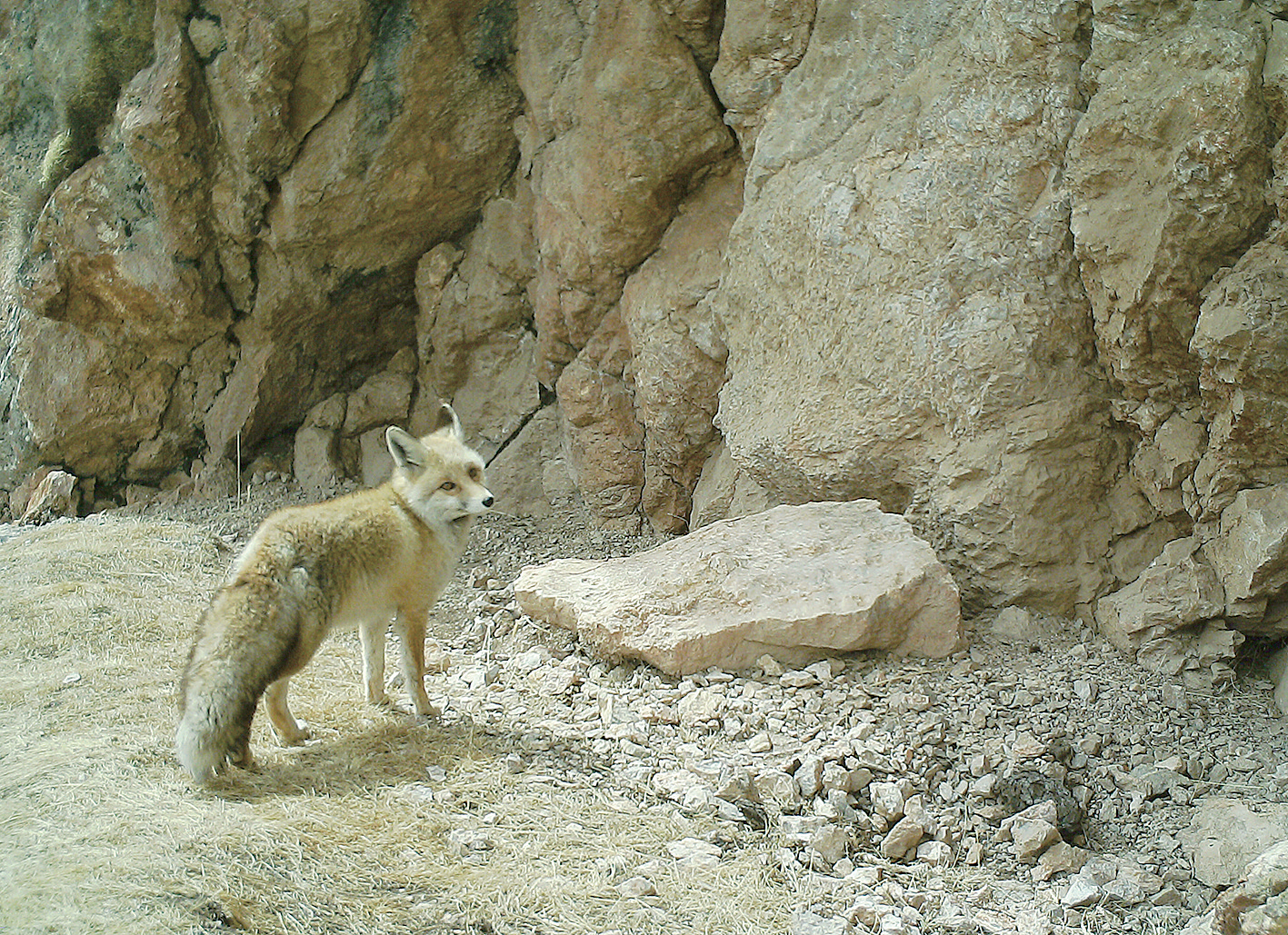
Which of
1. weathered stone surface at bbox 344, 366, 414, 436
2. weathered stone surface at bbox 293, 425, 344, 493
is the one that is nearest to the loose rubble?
weathered stone surface at bbox 293, 425, 344, 493

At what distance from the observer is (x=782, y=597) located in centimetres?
482

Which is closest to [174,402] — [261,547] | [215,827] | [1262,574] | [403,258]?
[403,258]

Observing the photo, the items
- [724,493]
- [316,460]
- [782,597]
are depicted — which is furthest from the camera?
[316,460]

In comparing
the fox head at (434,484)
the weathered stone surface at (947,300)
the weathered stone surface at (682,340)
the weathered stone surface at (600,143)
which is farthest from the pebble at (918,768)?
the weathered stone surface at (600,143)

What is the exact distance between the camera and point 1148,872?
3.39 meters

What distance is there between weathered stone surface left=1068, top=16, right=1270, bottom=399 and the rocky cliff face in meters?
0.02

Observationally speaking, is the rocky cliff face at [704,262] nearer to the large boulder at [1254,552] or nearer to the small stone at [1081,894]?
the large boulder at [1254,552]

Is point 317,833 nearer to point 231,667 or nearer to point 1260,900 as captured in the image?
point 231,667

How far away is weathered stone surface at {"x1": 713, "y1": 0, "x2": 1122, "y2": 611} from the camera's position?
488cm

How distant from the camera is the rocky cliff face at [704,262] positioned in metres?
4.42

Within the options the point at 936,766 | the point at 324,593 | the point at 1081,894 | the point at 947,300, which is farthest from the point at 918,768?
the point at 324,593

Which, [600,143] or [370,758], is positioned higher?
[600,143]

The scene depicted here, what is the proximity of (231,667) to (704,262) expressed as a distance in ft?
13.5

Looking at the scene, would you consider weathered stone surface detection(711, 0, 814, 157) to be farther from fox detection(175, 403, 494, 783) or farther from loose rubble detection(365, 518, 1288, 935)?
loose rubble detection(365, 518, 1288, 935)
